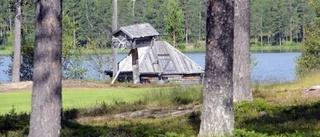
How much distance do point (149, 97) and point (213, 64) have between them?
8.77 m

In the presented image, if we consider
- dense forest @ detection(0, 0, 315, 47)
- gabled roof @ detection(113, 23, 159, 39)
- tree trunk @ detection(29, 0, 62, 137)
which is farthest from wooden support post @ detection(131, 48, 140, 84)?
dense forest @ detection(0, 0, 315, 47)

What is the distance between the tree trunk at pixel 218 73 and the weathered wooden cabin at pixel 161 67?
2894 cm

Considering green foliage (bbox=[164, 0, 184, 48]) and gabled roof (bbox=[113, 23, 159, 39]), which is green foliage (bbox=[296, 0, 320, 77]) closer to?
green foliage (bbox=[164, 0, 184, 48])

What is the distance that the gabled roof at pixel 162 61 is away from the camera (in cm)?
3938

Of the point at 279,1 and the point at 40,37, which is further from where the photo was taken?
the point at 279,1

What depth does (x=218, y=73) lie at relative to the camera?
9070 millimetres

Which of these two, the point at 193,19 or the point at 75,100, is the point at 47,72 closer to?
the point at 75,100

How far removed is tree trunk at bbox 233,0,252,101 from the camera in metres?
15.1

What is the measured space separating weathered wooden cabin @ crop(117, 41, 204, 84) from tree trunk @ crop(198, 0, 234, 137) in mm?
28943

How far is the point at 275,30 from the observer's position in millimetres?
119375

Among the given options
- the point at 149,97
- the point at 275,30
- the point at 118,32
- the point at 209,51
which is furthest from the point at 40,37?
the point at 275,30

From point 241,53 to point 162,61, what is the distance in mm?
25512

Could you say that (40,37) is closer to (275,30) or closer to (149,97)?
(149,97)

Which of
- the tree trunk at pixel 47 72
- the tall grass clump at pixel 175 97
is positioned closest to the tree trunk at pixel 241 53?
the tall grass clump at pixel 175 97
